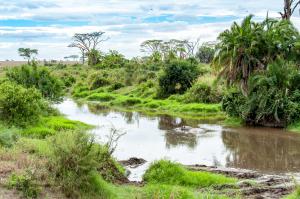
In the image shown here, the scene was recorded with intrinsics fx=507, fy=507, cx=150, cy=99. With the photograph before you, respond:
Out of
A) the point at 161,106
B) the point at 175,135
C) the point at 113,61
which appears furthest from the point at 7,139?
the point at 113,61

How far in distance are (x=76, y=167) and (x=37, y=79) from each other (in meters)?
20.1

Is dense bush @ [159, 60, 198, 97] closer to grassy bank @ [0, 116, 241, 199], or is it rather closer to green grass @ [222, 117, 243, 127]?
green grass @ [222, 117, 243, 127]

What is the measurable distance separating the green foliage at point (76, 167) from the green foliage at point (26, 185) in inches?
24.3

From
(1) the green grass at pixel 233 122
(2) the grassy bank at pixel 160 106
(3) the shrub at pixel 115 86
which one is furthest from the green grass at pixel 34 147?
(3) the shrub at pixel 115 86

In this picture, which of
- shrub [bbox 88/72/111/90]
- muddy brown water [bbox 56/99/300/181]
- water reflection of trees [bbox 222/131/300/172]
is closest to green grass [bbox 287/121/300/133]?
muddy brown water [bbox 56/99/300/181]

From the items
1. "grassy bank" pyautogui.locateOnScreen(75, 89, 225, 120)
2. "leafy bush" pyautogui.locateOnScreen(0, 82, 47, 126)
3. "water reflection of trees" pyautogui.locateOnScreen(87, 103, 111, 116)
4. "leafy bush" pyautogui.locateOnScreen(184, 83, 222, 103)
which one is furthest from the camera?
"water reflection of trees" pyautogui.locateOnScreen(87, 103, 111, 116)

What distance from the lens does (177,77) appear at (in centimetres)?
4228

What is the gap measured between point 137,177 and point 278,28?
18140mm

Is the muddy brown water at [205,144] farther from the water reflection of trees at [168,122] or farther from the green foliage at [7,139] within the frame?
the green foliage at [7,139]

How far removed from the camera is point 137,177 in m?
15.2

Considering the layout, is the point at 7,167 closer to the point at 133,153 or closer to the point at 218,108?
the point at 133,153

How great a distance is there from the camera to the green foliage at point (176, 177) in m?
13.8

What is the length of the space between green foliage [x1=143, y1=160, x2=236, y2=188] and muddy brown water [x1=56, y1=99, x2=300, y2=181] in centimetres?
110

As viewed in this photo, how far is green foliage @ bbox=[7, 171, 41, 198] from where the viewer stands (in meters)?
10.1
